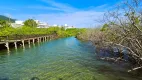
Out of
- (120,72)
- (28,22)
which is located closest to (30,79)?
(120,72)

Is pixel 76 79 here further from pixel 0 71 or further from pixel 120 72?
pixel 0 71

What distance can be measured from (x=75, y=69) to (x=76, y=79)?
295cm

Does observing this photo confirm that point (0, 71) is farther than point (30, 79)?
Yes

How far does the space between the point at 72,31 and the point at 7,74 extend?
350 feet

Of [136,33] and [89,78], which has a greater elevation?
[136,33]

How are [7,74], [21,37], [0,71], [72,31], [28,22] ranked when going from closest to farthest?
[7,74] → [0,71] → [21,37] → [28,22] → [72,31]

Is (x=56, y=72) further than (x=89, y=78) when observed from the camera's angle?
Yes

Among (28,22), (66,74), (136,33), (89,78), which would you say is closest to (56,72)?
(66,74)

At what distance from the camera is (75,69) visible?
16203 mm

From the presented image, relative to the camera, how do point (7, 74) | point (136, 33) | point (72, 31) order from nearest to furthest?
1. point (136, 33)
2. point (7, 74)
3. point (72, 31)

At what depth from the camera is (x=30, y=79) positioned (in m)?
13.1

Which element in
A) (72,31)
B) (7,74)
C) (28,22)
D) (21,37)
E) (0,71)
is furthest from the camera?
(72,31)

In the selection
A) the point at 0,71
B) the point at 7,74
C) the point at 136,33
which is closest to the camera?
the point at 136,33

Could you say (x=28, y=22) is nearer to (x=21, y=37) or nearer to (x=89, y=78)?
(x=21, y=37)
